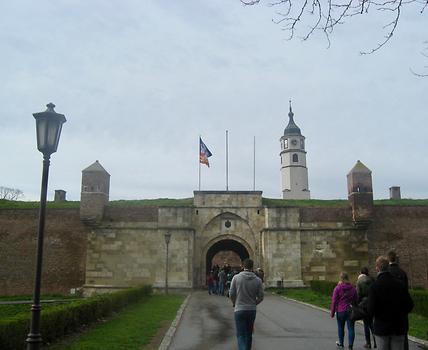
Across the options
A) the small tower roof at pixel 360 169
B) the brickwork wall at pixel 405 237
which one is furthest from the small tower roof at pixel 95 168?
the brickwork wall at pixel 405 237

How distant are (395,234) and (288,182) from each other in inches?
1809

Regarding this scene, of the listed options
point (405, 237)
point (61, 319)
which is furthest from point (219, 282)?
point (61, 319)

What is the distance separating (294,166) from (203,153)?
43613mm

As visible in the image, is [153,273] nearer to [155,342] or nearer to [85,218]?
[85,218]

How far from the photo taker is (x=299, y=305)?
1952 centimetres

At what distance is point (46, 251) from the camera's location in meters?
27.4

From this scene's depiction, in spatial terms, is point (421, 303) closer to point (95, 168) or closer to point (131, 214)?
point (131, 214)

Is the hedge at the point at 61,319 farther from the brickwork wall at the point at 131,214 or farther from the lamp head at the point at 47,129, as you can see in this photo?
the brickwork wall at the point at 131,214

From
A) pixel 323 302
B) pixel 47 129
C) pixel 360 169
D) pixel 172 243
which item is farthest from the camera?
pixel 360 169

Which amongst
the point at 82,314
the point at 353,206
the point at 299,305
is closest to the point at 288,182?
the point at 353,206

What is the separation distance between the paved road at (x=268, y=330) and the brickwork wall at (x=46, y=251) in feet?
37.1

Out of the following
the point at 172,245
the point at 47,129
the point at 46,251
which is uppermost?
the point at 47,129

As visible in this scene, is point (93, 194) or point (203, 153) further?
point (203, 153)

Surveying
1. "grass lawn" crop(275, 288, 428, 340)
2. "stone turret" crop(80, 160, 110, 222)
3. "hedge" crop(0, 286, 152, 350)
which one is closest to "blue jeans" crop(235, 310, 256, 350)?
"hedge" crop(0, 286, 152, 350)
